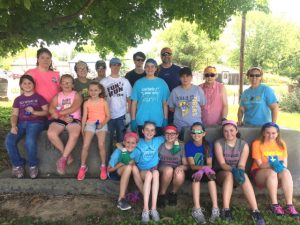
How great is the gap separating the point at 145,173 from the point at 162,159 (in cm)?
36

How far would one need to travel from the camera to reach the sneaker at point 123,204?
16.0 ft

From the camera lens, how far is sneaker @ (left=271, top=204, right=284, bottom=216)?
4.76m

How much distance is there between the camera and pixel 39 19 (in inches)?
263

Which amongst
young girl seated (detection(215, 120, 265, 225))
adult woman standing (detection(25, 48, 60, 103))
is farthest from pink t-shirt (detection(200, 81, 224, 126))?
adult woman standing (detection(25, 48, 60, 103))

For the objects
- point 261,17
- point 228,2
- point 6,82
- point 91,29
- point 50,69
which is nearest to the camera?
point 50,69

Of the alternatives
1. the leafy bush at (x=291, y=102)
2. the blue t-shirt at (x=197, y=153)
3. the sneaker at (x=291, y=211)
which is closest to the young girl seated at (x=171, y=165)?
the blue t-shirt at (x=197, y=153)

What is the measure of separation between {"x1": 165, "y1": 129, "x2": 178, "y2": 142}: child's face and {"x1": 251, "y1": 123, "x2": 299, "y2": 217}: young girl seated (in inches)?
47.6

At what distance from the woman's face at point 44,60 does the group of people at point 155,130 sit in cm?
2

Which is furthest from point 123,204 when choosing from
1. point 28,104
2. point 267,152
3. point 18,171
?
point 267,152

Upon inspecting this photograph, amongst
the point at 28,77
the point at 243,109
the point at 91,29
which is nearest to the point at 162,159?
the point at 243,109

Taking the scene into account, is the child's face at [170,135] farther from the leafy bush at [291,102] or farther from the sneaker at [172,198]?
the leafy bush at [291,102]

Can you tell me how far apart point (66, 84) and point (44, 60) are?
0.52 m

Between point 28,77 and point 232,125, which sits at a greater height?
point 28,77

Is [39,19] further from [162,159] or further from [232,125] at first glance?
[232,125]
